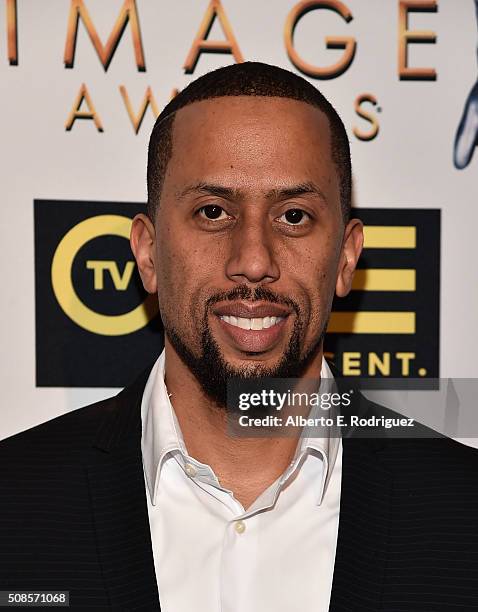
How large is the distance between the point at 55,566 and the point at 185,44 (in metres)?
1.65

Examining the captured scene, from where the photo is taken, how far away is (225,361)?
1829 mm

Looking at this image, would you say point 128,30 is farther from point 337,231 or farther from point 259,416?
point 259,416

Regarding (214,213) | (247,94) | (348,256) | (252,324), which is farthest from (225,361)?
(247,94)

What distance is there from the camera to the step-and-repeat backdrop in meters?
2.44

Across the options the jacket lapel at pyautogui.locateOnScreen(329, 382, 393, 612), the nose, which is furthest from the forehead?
the jacket lapel at pyautogui.locateOnScreen(329, 382, 393, 612)

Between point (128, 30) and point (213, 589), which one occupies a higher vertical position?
point (128, 30)

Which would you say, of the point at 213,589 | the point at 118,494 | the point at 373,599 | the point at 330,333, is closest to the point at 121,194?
the point at 330,333

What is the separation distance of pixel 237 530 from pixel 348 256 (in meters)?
0.80

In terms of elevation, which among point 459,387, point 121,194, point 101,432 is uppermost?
point 121,194

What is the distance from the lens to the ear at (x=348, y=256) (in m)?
2.02

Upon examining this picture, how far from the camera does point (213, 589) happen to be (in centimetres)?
173

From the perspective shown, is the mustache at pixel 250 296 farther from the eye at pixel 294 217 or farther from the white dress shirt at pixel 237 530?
the white dress shirt at pixel 237 530

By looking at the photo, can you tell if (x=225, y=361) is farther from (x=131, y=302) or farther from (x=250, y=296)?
(x=131, y=302)

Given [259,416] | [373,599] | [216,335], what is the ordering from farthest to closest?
[259,416]
[216,335]
[373,599]
